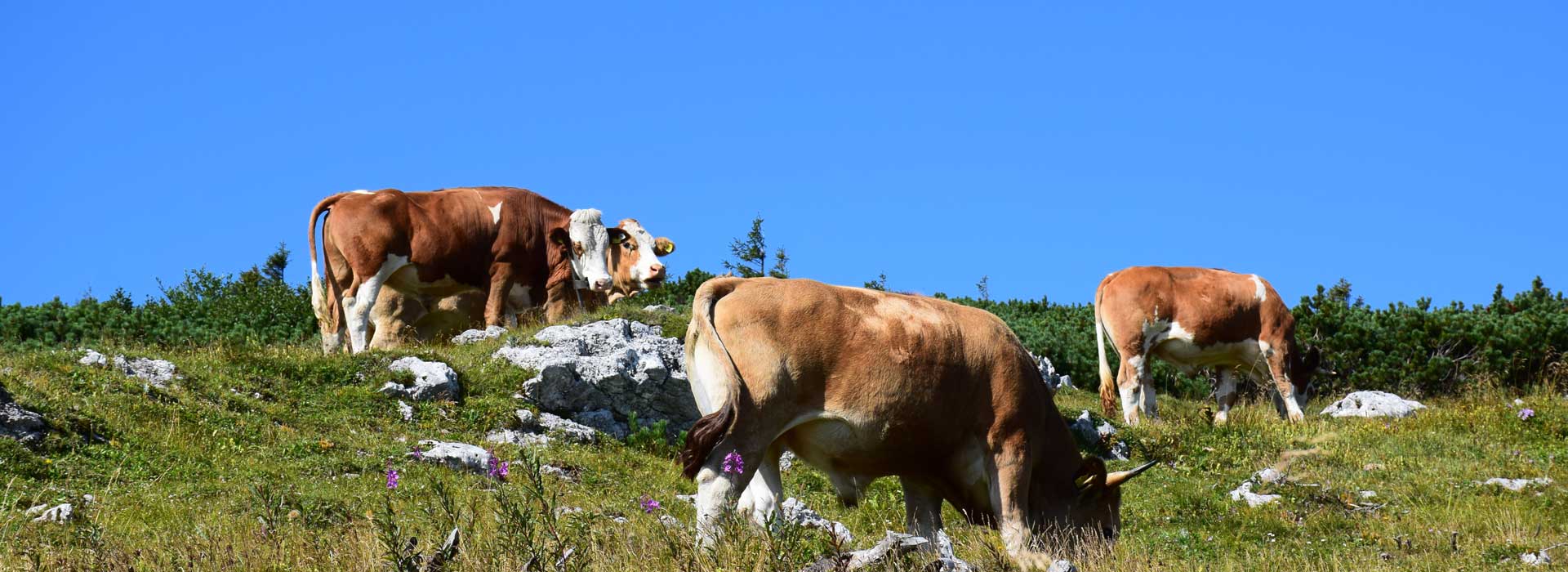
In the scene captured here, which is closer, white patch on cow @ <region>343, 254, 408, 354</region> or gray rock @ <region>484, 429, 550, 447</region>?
gray rock @ <region>484, 429, 550, 447</region>

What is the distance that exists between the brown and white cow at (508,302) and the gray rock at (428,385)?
12.8 feet

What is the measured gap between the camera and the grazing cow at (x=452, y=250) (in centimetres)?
1802

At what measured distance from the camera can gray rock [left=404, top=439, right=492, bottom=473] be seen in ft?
38.8

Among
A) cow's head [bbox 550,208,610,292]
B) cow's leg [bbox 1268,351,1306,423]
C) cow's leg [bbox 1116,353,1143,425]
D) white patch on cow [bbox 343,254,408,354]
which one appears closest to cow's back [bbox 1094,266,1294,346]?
cow's leg [bbox 1268,351,1306,423]

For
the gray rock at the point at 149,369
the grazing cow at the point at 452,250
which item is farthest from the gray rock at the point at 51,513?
the grazing cow at the point at 452,250

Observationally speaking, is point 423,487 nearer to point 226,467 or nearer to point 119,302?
point 226,467

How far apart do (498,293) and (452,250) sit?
32.2 inches

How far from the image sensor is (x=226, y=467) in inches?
449

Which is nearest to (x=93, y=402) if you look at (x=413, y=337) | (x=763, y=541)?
(x=413, y=337)

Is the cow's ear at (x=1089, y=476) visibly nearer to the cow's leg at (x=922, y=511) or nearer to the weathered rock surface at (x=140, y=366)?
the cow's leg at (x=922, y=511)

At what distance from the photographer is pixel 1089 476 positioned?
9742 mm

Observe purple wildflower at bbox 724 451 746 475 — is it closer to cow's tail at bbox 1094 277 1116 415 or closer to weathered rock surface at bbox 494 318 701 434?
weathered rock surface at bbox 494 318 701 434

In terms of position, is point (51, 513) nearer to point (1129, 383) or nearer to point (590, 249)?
point (590, 249)

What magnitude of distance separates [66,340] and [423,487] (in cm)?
1155
